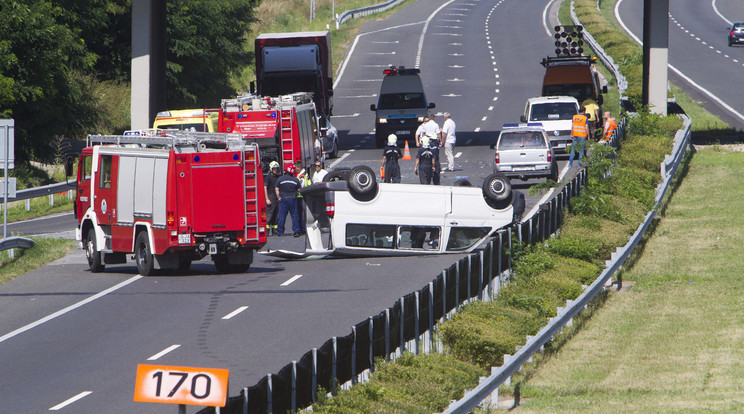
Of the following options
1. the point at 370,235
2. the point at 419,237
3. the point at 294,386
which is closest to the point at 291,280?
the point at 370,235

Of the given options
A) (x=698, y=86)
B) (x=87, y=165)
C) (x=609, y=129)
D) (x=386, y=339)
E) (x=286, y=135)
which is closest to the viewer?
(x=386, y=339)

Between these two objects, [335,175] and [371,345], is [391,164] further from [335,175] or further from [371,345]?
[371,345]

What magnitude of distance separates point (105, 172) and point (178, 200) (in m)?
2.43

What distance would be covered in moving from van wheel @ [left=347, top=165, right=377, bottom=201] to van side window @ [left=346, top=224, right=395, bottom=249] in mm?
846

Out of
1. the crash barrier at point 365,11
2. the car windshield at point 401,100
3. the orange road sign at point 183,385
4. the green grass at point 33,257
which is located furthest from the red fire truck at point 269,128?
the crash barrier at point 365,11

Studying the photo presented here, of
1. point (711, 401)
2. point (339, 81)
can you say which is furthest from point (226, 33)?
point (711, 401)

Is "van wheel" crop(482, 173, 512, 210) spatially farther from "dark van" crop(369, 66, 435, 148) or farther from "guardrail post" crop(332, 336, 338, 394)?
"dark van" crop(369, 66, 435, 148)

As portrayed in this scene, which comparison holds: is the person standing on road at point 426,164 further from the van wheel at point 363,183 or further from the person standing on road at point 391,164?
the van wheel at point 363,183

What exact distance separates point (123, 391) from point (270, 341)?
307 centimetres

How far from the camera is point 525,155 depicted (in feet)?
106

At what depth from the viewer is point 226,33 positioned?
6194 centimetres

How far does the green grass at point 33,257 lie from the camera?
2401 centimetres

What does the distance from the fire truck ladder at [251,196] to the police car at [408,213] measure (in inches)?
51.6

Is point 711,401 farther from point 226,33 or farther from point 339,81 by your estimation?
point 339,81
